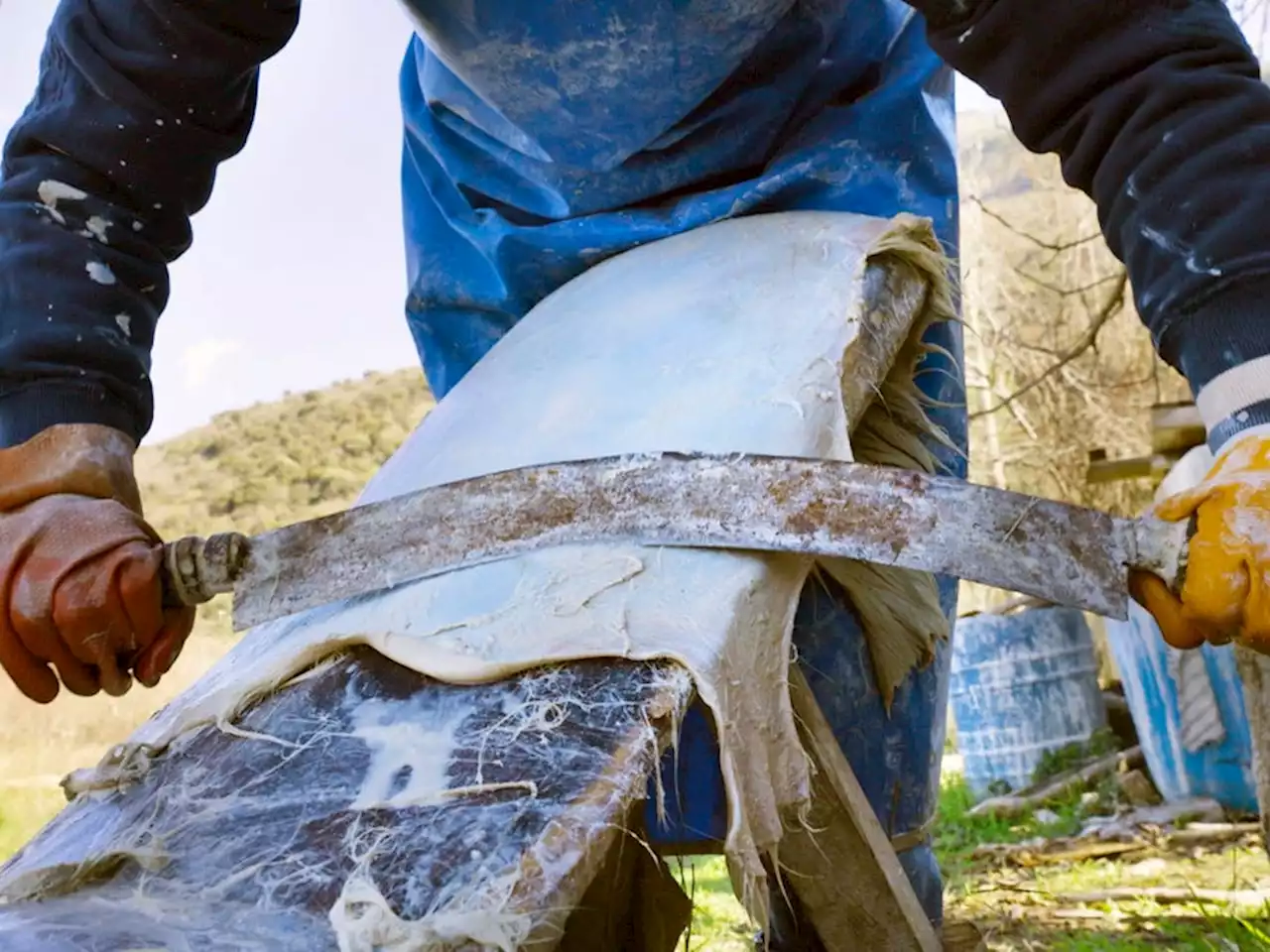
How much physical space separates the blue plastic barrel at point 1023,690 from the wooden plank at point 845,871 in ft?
11.6

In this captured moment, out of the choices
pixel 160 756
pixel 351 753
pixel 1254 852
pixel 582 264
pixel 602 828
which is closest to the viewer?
pixel 602 828

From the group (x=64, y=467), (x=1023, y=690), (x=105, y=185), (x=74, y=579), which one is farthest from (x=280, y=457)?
(x=74, y=579)

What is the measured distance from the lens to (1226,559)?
34.9 inches

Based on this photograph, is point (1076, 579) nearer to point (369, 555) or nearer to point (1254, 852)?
point (369, 555)

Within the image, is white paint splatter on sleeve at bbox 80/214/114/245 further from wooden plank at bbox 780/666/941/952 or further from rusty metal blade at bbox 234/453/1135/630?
wooden plank at bbox 780/666/941/952

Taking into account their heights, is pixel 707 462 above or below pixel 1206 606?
above

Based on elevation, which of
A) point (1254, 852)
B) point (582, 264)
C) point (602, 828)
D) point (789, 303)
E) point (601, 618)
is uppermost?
point (582, 264)

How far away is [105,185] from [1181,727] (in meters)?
3.48

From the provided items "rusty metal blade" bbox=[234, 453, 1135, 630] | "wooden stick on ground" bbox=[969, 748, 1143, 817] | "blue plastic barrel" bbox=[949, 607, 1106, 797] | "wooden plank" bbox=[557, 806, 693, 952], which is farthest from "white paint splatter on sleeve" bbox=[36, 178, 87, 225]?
"blue plastic barrel" bbox=[949, 607, 1106, 797]

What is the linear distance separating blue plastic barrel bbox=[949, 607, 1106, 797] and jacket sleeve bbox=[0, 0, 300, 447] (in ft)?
12.9

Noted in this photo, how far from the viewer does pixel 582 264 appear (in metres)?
1.54

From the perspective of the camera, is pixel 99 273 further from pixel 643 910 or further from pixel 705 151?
pixel 643 910

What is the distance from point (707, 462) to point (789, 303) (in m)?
0.28

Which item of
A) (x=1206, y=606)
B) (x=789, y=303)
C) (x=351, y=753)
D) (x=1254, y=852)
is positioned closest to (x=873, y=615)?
(x=789, y=303)
